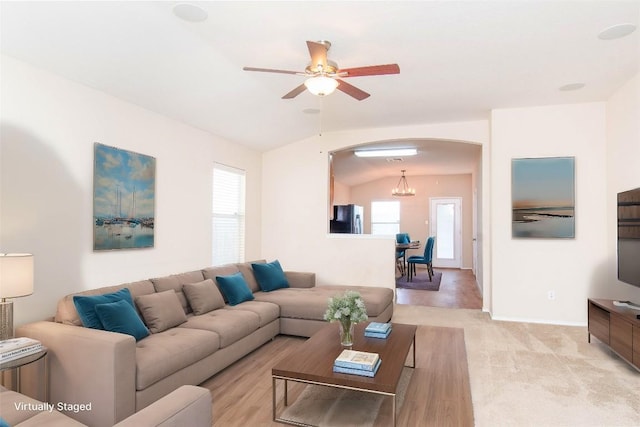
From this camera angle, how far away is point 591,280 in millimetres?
4750

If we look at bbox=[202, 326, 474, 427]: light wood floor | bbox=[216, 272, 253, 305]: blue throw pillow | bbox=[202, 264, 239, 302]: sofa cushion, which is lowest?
bbox=[202, 326, 474, 427]: light wood floor

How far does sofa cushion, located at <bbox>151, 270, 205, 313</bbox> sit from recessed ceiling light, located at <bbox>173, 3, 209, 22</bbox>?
2.34 meters

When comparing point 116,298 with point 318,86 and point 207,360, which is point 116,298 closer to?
point 207,360

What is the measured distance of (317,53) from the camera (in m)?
2.65

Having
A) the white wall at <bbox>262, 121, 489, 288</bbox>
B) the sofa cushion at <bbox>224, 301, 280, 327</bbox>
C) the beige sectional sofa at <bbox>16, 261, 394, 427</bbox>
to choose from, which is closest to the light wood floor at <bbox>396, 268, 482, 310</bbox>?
the white wall at <bbox>262, 121, 489, 288</bbox>

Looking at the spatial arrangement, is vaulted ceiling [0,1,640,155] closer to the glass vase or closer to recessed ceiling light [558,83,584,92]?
recessed ceiling light [558,83,584,92]

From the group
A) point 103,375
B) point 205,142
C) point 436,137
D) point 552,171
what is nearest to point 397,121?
point 436,137

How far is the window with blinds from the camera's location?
522 cm

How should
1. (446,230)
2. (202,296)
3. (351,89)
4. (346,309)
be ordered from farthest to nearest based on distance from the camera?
1. (446,230)
2. (202,296)
3. (351,89)
4. (346,309)

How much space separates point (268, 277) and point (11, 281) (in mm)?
2979

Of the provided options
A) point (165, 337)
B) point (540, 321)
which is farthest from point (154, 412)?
point (540, 321)

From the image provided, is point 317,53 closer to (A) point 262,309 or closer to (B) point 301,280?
(A) point 262,309

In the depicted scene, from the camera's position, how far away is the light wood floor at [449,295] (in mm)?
6211

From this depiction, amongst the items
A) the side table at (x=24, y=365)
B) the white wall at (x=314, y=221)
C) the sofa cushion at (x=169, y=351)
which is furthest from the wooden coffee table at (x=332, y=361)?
Result: the white wall at (x=314, y=221)
